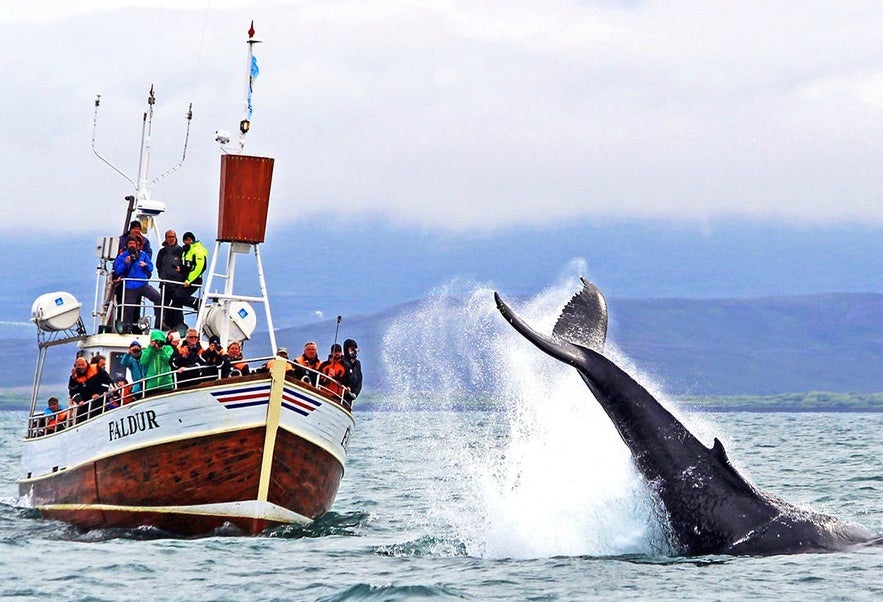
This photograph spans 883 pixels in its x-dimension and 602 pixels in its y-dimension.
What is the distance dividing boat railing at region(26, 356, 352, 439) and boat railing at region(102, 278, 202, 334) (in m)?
2.18

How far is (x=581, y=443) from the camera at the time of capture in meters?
14.7

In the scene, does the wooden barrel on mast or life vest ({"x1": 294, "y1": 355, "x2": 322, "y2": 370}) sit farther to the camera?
the wooden barrel on mast

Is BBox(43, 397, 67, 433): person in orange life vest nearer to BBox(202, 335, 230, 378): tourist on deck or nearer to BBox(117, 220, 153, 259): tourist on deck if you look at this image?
BBox(117, 220, 153, 259): tourist on deck

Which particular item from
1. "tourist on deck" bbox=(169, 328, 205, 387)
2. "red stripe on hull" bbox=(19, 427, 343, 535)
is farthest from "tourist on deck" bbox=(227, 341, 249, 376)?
"red stripe on hull" bbox=(19, 427, 343, 535)

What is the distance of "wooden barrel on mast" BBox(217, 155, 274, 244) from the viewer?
69.3 ft

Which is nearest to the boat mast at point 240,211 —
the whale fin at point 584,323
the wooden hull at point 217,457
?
the wooden hull at point 217,457

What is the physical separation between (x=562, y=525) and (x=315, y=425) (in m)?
5.14

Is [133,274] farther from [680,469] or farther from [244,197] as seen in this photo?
[680,469]

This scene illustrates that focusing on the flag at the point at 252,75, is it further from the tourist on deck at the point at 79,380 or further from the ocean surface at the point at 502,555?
the ocean surface at the point at 502,555

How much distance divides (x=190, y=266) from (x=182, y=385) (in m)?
4.29

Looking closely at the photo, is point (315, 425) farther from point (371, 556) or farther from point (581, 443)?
point (581, 443)

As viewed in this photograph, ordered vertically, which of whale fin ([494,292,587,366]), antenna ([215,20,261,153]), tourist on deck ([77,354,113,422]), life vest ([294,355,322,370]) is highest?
antenna ([215,20,261,153])

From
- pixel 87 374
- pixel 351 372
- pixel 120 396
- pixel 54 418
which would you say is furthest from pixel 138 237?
pixel 351 372

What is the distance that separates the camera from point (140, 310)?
22906 millimetres
